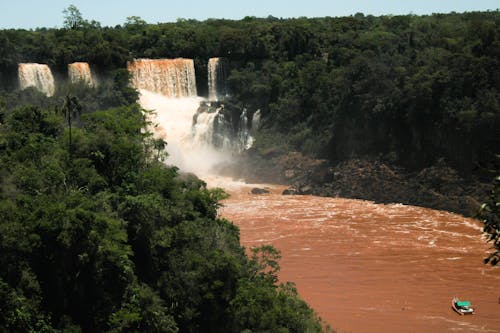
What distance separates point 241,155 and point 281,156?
362cm

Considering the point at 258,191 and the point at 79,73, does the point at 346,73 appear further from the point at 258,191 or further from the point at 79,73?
the point at 79,73

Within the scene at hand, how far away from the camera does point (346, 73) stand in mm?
47312

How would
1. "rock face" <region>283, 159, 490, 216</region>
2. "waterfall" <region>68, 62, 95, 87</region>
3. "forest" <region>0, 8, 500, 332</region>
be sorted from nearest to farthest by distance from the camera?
"forest" <region>0, 8, 500, 332</region>
"rock face" <region>283, 159, 490, 216</region>
"waterfall" <region>68, 62, 95, 87</region>

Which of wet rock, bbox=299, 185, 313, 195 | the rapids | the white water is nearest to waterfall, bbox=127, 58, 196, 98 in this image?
the white water

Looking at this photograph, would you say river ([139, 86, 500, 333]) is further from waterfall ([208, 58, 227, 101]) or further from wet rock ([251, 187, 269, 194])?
waterfall ([208, 58, 227, 101])

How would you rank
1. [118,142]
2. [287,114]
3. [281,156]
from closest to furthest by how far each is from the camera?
[118,142], [281,156], [287,114]

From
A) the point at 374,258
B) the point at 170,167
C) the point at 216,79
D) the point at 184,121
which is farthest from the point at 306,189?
the point at 216,79

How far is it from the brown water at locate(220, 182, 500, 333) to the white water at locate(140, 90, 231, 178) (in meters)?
11.0

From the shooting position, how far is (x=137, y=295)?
57.6 ft

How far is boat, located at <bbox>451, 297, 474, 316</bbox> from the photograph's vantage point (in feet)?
72.4

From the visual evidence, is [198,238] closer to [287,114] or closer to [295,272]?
[295,272]

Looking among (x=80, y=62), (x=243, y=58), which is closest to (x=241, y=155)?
(x=243, y=58)

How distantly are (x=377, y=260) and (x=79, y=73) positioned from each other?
32069 millimetres

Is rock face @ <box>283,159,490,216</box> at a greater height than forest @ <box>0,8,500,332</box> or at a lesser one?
lesser
